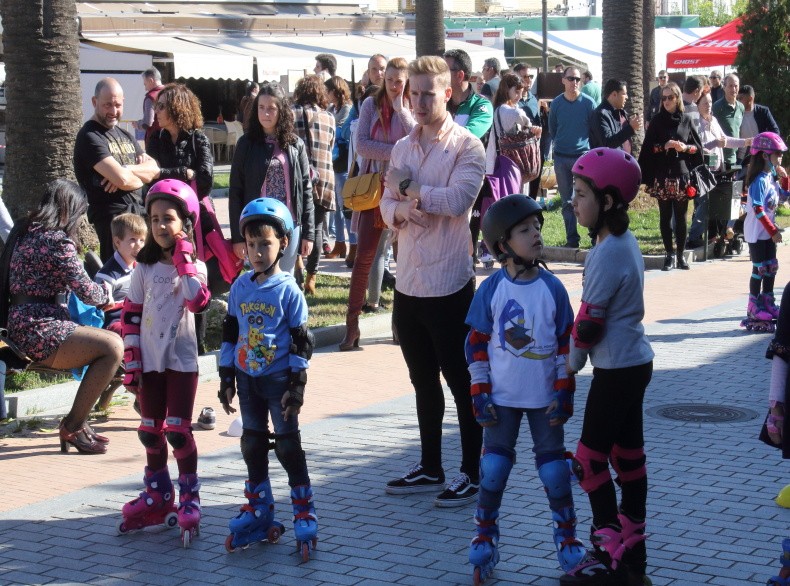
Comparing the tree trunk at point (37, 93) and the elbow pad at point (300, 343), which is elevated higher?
the tree trunk at point (37, 93)

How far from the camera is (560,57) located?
1861 inches

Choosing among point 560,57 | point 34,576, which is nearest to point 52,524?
point 34,576

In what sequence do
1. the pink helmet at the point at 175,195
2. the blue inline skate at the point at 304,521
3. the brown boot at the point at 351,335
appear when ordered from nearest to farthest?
the blue inline skate at the point at 304,521
the pink helmet at the point at 175,195
the brown boot at the point at 351,335

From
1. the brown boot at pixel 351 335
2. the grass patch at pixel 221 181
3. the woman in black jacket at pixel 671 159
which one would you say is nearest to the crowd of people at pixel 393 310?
the brown boot at pixel 351 335

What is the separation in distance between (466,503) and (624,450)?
1.32m

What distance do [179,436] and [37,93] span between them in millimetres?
6246

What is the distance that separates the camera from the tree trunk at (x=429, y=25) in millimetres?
20625

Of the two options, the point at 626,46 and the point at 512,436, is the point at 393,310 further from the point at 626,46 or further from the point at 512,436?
the point at 626,46

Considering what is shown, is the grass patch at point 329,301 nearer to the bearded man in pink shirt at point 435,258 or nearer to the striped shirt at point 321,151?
the striped shirt at point 321,151

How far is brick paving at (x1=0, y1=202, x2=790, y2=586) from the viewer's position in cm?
554

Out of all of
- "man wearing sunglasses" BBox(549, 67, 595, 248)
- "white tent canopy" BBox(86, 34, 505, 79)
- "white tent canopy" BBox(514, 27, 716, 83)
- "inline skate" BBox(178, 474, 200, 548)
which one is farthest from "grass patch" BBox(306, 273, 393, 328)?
"white tent canopy" BBox(514, 27, 716, 83)

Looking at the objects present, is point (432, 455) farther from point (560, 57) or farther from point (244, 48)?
point (560, 57)

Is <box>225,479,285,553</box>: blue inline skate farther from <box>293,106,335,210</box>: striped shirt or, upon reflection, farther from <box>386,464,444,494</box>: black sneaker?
<box>293,106,335,210</box>: striped shirt

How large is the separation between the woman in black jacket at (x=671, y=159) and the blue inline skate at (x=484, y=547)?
933 centimetres
